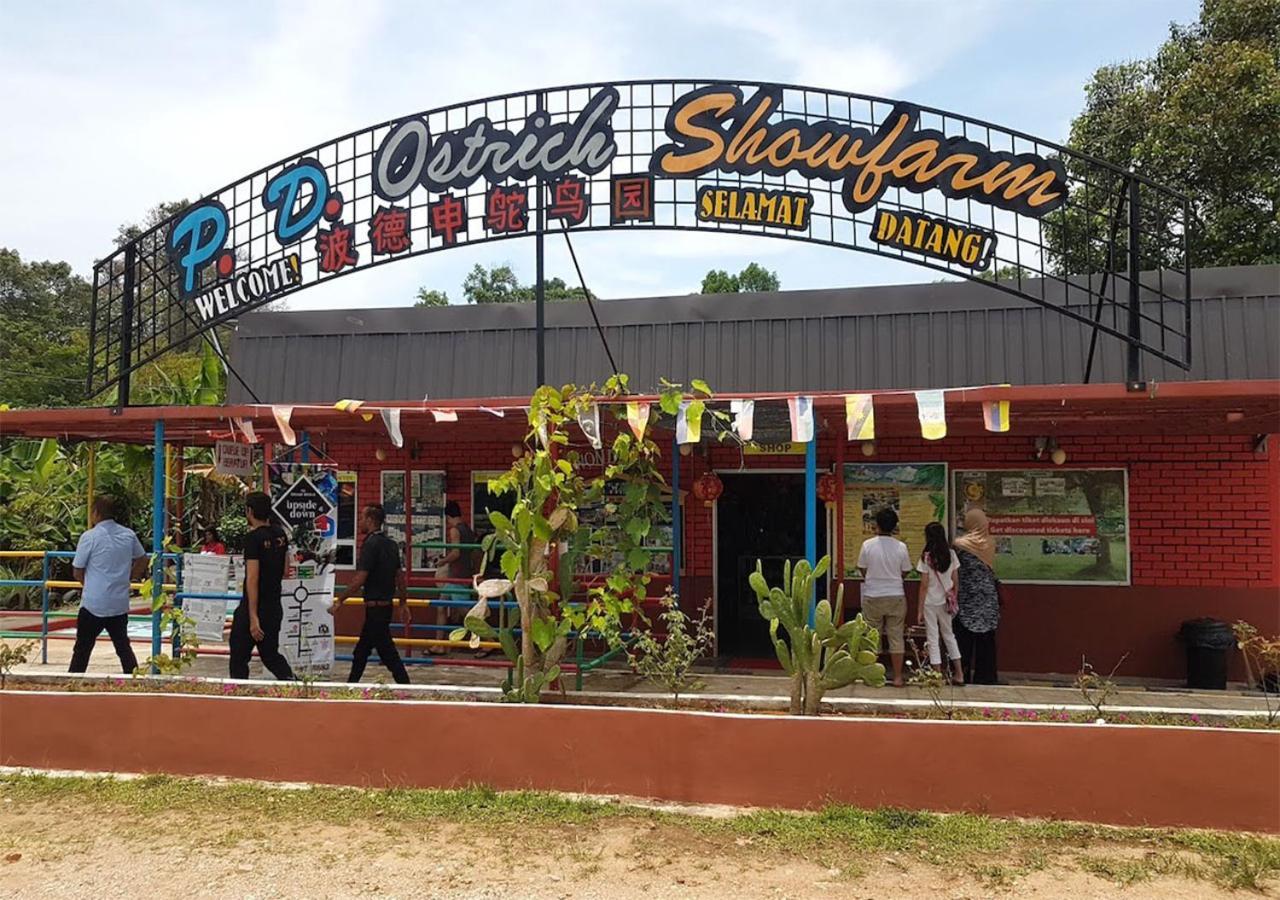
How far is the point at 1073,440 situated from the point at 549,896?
7199mm

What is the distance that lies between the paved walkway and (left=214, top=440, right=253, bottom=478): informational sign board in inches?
74.1

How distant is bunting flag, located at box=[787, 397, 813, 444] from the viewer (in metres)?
6.39

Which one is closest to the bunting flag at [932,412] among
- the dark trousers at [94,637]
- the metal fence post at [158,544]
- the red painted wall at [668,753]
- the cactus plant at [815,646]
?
the cactus plant at [815,646]

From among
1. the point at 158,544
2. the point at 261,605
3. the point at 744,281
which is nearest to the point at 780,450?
the point at 261,605

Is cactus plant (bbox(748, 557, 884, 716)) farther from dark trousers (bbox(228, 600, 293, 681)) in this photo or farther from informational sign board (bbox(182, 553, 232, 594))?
informational sign board (bbox(182, 553, 232, 594))

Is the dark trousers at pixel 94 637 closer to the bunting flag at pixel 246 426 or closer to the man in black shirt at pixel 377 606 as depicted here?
the bunting flag at pixel 246 426

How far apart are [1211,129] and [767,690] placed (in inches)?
523

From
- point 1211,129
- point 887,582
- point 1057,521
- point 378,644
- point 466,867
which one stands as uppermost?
point 1211,129

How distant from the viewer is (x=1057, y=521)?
925 cm

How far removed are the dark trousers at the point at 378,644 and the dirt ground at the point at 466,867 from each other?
1972 millimetres

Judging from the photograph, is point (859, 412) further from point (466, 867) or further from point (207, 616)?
point (207, 616)

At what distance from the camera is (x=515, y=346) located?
36.0 feet

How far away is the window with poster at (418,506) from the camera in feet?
35.6

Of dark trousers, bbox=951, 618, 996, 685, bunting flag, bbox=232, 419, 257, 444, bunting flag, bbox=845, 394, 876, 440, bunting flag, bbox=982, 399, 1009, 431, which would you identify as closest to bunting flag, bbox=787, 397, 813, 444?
bunting flag, bbox=845, 394, 876, 440
